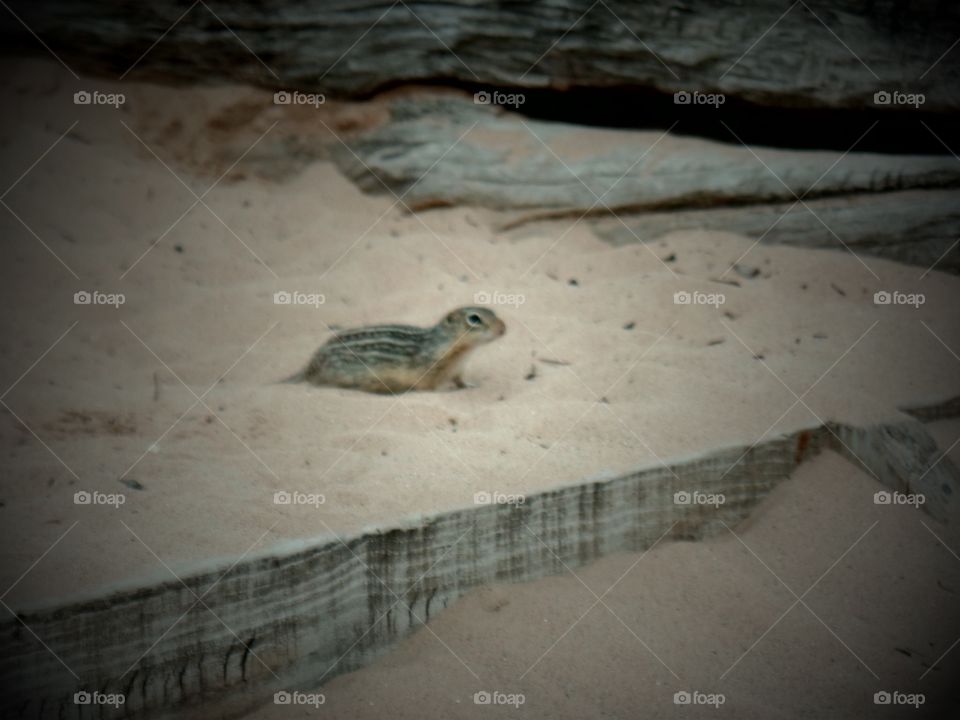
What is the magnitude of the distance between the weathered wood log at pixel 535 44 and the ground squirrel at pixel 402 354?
2.04m

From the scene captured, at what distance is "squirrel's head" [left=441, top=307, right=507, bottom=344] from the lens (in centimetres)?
469

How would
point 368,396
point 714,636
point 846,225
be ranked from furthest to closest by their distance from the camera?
point 846,225, point 368,396, point 714,636

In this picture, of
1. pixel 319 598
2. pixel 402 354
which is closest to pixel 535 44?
pixel 402 354

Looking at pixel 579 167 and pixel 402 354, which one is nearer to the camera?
pixel 402 354

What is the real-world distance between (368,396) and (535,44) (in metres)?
2.77

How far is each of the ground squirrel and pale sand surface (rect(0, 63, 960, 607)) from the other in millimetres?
166

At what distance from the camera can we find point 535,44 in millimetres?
5938

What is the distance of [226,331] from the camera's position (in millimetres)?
4965

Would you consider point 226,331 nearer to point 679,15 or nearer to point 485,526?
point 485,526

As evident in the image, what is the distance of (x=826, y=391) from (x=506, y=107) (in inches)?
122

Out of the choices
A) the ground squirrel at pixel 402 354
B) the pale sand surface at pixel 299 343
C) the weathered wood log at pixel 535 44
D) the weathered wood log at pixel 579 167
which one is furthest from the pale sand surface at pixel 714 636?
the weathered wood log at pixel 535 44

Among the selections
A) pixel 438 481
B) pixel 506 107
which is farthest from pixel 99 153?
pixel 438 481

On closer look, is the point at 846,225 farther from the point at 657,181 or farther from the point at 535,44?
the point at 535,44

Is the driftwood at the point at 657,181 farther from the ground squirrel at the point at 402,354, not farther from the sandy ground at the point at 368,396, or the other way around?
the ground squirrel at the point at 402,354
